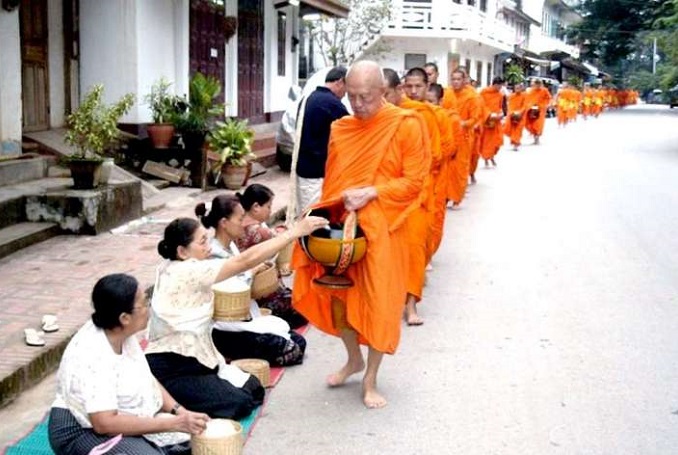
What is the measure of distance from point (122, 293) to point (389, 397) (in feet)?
6.41

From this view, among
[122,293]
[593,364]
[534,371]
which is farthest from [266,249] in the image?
[593,364]

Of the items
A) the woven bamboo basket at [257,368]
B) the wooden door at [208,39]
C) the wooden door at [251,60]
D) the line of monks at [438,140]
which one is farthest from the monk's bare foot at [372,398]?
the wooden door at [251,60]

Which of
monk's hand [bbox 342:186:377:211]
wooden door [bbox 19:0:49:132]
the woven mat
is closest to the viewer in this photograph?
the woven mat

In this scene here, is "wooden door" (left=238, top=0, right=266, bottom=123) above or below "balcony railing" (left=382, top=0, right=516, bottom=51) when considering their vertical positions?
below

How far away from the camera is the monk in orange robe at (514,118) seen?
2150cm

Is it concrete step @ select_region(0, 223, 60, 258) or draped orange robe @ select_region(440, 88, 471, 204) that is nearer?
concrete step @ select_region(0, 223, 60, 258)

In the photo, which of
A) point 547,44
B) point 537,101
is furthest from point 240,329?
point 547,44

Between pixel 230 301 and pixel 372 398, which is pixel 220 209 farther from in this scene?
pixel 372 398

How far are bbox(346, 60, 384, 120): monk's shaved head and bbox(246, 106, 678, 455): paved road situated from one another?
5.18 feet

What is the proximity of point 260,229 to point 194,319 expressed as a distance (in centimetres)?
146

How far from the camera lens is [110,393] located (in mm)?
3305

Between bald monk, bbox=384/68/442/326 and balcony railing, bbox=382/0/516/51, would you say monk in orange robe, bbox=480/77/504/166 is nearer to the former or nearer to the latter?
bald monk, bbox=384/68/442/326

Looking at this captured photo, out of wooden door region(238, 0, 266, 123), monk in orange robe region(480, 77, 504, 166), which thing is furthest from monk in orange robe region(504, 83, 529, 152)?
wooden door region(238, 0, 266, 123)

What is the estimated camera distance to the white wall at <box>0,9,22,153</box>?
27.9 ft
